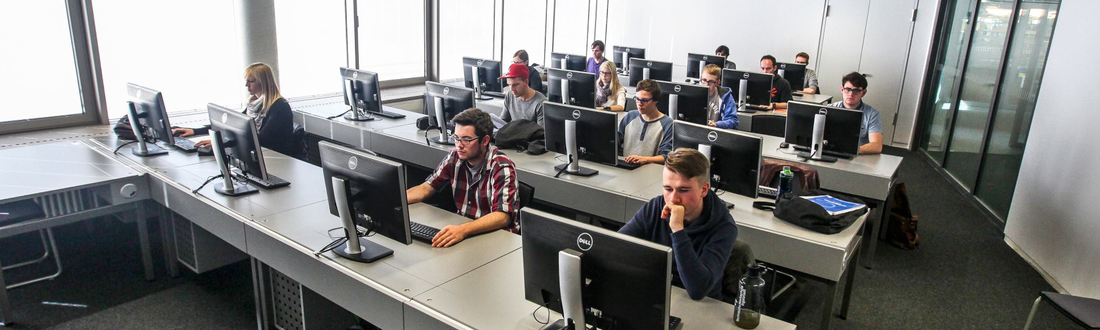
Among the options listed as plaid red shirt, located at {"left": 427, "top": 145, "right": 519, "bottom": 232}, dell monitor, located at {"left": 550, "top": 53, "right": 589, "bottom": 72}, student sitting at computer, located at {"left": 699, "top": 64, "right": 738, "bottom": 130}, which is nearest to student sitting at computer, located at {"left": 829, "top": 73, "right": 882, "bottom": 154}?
student sitting at computer, located at {"left": 699, "top": 64, "right": 738, "bottom": 130}

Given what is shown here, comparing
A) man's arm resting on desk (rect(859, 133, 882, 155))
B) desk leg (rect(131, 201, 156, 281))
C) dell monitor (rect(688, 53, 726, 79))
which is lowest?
desk leg (rect(131, 201, 156, 281))

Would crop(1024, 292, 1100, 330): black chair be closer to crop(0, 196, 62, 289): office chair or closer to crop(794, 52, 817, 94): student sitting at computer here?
crop(0, 196, 62, 289): office chair

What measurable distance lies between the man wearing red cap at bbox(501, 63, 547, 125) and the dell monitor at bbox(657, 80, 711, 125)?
957mm

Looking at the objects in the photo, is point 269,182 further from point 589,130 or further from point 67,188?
point 589,130

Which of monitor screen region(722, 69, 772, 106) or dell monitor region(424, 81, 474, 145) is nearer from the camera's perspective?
dell monitor region(424, 81, 474, 145)

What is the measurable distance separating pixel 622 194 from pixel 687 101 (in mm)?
1713

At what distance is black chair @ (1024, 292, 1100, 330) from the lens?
2.56m

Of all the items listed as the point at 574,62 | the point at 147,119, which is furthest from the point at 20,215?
the point at 574,62

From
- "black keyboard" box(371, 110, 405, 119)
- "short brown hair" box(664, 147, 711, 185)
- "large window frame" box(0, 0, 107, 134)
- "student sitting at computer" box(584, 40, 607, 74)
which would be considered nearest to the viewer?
"short brown hair" box(664, 147, 711, 185)

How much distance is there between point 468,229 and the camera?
2.60 metres

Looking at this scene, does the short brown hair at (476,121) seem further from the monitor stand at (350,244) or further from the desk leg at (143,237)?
the desk leg at (143,237)

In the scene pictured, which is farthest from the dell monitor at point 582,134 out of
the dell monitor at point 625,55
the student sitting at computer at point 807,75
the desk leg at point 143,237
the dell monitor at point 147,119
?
the dell monitor at point 625,55

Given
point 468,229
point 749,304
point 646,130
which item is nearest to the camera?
point 749,304

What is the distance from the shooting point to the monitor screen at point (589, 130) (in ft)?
11.2
